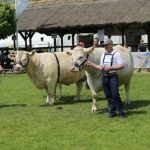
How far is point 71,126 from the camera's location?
8.79m

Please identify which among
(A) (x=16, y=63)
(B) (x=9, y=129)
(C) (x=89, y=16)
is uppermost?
(C) (x=89, y=16)

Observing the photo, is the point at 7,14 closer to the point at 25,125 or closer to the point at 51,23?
the point at 51,23

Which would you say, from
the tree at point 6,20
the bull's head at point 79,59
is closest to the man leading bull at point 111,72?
the bull's head at point 79,59

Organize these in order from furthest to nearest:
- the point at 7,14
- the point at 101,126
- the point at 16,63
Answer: the point at 7,14 → the point at 16,63 → the point at 101,126

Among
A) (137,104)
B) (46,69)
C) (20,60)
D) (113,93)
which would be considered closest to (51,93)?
(46,69)

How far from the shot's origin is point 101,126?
28.6 feet

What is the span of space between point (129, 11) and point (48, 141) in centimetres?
2252

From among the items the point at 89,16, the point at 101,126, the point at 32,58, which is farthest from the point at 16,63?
the point at 89,16

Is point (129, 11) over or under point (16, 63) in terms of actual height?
over

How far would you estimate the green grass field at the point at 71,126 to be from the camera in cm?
725

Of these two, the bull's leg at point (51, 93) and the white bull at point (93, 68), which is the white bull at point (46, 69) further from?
the white bull at point (93, 68)

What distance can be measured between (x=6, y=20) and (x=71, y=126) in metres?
20.6

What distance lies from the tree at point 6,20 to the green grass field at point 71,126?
15.7 meters

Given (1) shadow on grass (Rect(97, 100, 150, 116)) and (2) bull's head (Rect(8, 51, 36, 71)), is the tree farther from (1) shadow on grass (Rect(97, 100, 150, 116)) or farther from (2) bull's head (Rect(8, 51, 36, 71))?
(1) shadow on grass (Rect(97, 100, 150, 116))
